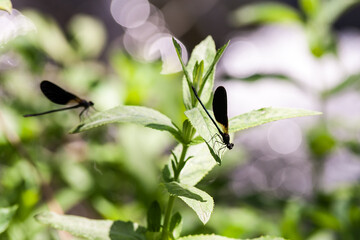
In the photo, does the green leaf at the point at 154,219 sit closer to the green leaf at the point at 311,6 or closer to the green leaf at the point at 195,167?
the green leaf at the point at 195,167

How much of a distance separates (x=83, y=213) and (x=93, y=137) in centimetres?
51

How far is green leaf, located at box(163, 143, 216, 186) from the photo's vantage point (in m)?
0.47

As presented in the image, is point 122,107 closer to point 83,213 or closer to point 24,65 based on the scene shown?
point 24,65

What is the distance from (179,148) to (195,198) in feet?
0.37

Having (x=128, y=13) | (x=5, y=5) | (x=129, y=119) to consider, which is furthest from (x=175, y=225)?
(x=128, y=13)

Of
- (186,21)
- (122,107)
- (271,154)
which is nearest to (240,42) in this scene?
(186,21)

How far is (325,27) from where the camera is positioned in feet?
3.90

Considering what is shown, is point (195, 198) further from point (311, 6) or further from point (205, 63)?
point (311, 6)

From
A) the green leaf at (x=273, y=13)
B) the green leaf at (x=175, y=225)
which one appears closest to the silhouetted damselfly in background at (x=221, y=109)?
the green leaf at (x=175, y=225)

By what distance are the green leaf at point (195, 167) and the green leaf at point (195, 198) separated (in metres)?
0.05

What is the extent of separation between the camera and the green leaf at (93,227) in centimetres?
45

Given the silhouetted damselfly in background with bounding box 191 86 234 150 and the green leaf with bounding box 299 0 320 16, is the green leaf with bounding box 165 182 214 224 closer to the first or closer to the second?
the silhouetted damselfly in background with bounding box 191 86 234 150

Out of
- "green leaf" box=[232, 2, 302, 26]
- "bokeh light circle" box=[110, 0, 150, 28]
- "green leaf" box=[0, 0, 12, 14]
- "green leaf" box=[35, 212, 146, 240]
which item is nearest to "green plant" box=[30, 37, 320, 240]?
"green leaf" box=[35, 212, 146, 240]

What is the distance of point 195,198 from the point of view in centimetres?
39
